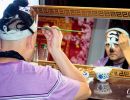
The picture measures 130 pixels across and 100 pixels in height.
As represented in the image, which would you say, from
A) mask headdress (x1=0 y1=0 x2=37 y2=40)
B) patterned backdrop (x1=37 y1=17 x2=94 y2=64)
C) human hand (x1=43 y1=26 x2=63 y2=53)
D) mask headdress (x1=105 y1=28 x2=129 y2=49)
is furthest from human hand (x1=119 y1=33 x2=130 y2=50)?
mask headdress (x1=0 y1=0 x2=37 y2=40)

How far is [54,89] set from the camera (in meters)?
0.74

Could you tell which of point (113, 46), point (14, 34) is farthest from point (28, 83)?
point (113, 46)

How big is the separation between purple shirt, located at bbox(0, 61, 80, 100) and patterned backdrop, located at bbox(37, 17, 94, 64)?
593mm

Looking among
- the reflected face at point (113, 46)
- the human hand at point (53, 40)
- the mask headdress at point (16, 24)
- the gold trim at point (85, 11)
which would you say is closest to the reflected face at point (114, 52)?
the reflected face at point (113, 46)

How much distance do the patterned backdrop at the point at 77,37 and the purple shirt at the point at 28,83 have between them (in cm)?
59

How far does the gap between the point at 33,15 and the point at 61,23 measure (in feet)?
1.74

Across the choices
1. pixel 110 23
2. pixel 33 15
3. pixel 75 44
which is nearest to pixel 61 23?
pixel 75 44

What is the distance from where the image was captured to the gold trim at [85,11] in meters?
1.25

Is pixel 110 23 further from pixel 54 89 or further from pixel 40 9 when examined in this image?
pixel 54 89

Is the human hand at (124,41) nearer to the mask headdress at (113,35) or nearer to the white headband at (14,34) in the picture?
the mask headdress at (113,35)

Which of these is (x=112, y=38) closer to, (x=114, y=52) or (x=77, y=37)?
(x=114, y=52)

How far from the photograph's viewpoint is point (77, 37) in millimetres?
1338

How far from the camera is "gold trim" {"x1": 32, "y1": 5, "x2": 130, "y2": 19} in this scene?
125 centimetres

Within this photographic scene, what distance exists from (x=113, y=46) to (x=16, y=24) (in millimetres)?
619
